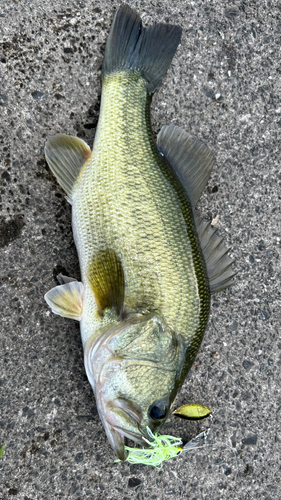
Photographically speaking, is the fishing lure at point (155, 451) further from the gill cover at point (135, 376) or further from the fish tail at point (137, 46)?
the fish tail at point (137, 46)

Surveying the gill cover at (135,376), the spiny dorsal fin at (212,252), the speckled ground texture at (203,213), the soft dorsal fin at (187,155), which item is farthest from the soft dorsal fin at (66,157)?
the gill cover at (135,376)

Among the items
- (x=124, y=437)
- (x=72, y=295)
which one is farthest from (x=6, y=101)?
(x=124, y=437)

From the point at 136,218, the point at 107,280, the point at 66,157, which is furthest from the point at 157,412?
the point at 66,157

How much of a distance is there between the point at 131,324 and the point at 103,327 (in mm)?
185

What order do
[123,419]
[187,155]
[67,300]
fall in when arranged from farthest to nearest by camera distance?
[187,155]
[67,300]
[123,419]

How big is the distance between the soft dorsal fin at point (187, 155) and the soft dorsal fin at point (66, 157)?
0.42 metres

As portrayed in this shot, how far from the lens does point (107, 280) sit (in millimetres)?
2238

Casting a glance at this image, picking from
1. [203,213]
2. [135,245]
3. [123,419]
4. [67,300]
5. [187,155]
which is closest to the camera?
[123,419]

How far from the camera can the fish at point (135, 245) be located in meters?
2.07

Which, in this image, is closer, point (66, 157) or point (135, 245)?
point (135, 245)

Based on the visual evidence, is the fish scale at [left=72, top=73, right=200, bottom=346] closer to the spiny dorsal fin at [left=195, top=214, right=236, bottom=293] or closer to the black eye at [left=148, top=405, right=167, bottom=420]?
the spiny dorsal fin at [left=195, top=214, right=236, bottom=293]

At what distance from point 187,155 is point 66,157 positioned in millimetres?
656

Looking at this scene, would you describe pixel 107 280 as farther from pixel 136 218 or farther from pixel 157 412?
pixel 157 412

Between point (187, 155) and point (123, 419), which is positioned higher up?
point (187, 155)
